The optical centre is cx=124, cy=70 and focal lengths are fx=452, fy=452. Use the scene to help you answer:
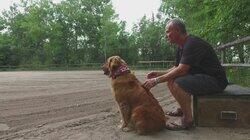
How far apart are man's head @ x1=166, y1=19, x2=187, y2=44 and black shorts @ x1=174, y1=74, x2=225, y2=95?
1.79 feet

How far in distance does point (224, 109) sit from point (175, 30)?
4.12 feet

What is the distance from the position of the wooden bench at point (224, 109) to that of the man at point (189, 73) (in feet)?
0.33

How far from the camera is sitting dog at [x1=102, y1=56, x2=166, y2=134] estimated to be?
5.64 metres

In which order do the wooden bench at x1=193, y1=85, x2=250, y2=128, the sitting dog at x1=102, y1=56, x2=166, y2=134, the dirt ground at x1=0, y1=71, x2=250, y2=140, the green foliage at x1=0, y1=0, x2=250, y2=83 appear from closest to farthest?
the sitting dog at x1=102, y1=56, x2=166, y2=134 < the dirt ground at x1=0, y1=71, x2=250, y2=140 < the wooden bench at x1=193, y1=85, x2=250, y2=128 < the green foliage at x1=0, y1=0, x2=250, y2=83

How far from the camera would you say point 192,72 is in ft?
20.4

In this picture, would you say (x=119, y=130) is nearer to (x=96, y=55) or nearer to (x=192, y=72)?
(x=192, y=72)

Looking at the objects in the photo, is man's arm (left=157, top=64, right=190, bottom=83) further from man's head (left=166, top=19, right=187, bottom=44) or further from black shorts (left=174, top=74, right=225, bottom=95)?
man's head (left=166, top=19, right=187, bottom=44)

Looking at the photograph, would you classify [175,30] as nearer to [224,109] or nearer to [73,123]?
[224,109]

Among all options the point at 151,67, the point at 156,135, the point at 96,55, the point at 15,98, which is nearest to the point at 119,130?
the point at 156,135

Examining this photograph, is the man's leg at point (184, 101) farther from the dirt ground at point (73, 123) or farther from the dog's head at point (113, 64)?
the dog's head at point (113, 64)

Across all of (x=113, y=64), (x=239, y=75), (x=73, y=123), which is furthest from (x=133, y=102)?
(x=239, y=75)

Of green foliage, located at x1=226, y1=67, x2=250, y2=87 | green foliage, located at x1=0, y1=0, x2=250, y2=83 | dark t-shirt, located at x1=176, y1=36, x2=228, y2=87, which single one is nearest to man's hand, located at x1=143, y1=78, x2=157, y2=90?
dark t-shirt, located at x1=176, y1=36, x2=228, y2=87

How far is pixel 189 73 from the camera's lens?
6.22m

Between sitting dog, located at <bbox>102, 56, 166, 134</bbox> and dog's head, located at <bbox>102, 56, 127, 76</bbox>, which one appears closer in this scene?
sitting dog, located at <bbox>102, 56, 166, 134</bbox>
